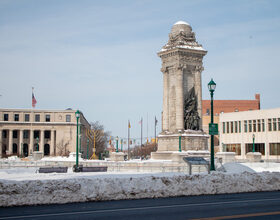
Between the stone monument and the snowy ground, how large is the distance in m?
25.7

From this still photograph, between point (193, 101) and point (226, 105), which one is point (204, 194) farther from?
point (226, 105)

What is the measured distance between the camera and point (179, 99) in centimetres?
4706

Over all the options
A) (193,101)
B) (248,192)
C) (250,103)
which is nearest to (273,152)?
(193,101)

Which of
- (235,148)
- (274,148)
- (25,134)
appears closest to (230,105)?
(235,148)

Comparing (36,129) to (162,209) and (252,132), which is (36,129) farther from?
(162,209)

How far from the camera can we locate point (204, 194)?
60.6ft

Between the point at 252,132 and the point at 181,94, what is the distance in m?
43.2

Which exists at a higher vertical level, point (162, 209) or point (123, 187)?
point (123, 187)

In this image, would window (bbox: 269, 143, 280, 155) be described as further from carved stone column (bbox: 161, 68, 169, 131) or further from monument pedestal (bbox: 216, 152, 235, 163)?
carved stone column (bbox: 161, 68, 169, 131)

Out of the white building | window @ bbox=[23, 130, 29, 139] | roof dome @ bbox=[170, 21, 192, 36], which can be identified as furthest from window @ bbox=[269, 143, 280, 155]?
window @ bbox=[23, 130, 29, 139]

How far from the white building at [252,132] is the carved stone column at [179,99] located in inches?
1200

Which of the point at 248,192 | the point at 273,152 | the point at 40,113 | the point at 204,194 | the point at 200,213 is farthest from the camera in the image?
the point at 40,113

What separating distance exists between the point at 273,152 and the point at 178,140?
4073 centimetres

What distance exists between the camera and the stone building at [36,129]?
117 m
